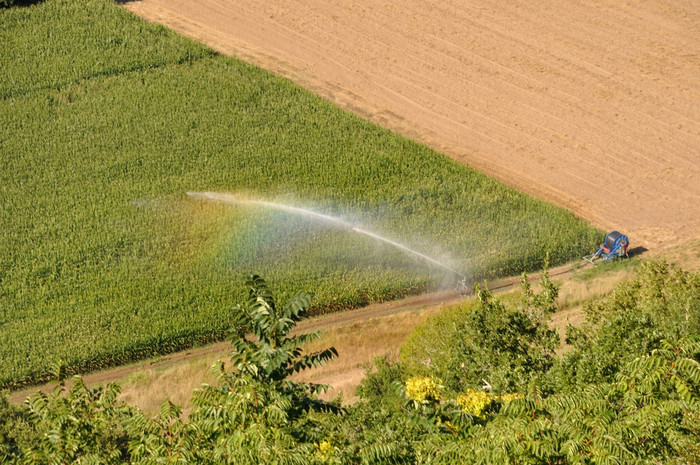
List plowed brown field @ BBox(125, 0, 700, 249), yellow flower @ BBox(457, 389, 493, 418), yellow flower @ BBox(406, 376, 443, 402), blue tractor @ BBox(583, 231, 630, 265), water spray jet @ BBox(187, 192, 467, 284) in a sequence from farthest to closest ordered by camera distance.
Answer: plowed brown field @ BBox(125, 0, 700, 249), blue tractor @ BBox(583, 231, 630, 265), water spray jet @ BBox(187, 192, 467, 284), yellow flower @ BBox(457, 389, 493, 418), yellow flower @ BBox(406, 376, 443, 402)

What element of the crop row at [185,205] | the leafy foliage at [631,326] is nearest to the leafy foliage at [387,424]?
the leafy foliage at [631,326]

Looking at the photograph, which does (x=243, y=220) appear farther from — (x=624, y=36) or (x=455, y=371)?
(x=624, y=36)

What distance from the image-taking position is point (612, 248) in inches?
1388

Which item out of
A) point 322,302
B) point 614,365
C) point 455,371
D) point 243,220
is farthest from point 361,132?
point 614,365

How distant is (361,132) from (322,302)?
43.9ft

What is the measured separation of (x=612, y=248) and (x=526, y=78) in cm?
1606

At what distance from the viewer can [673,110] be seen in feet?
149

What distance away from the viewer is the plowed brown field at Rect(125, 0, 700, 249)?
40.6 m

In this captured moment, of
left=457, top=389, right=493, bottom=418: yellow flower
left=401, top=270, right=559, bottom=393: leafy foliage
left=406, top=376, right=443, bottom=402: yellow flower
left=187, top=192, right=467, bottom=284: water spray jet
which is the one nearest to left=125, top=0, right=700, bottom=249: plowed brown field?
left=187, top=192, right=467, bottom=284: water spray jet

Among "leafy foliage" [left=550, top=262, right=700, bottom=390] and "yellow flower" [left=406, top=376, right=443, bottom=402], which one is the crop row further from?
"yellow flower" [left=406, top=376, right=443, bottom=402]

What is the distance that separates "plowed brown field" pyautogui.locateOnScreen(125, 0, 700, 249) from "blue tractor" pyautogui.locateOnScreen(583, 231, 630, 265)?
188 cm

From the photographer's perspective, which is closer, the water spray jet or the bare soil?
the water spray jet

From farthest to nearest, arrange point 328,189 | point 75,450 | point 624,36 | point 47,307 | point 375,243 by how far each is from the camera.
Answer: point 624,36 < point 328,189 < point 375,243 < point 47,307 < point 75,450

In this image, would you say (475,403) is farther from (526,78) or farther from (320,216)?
(526,78)
